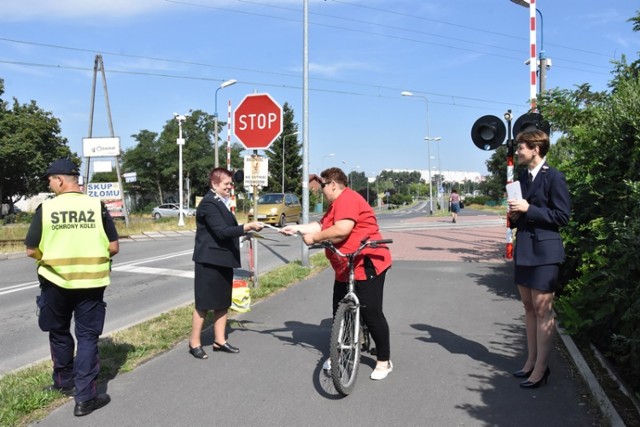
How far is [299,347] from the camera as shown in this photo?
534 cm

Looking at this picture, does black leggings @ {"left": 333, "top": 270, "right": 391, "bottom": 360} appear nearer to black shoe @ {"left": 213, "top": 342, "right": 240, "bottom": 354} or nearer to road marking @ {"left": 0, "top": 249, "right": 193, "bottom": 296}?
black shoe @ {"left": 213, "top": 342, "right": 240, "bottom": 354}

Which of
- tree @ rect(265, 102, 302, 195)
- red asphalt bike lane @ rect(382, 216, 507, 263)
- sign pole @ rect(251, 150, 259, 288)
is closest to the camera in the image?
sign pole @ rect(251, 150, 259, 288)

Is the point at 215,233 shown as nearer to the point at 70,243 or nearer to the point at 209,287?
the point at 209,287

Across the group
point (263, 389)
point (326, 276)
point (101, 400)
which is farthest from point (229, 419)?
point (326, 276)

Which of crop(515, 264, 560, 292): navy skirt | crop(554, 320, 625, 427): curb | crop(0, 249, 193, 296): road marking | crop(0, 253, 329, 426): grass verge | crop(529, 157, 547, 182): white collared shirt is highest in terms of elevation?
crop(529, 157, 547, 182): white collared shirt

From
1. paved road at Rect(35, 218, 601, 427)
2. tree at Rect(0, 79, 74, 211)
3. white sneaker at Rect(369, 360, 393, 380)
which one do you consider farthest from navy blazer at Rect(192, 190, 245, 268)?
tree at Rect(0, 79, 74, 211)

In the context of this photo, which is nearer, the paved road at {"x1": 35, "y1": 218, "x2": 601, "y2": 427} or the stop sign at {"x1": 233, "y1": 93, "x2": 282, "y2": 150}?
the paved road at {"x1": 35, "y1": 218, "x2": 601, "y2": 427}

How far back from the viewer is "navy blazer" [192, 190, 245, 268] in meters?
4.96

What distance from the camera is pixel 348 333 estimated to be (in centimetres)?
429

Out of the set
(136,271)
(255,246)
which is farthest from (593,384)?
(136,271)

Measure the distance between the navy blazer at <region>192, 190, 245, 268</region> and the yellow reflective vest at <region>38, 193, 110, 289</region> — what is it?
1.20 metres

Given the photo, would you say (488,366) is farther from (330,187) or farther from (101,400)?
(101,400)

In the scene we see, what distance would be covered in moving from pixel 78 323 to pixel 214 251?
141cm

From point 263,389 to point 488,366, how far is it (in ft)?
6.45
